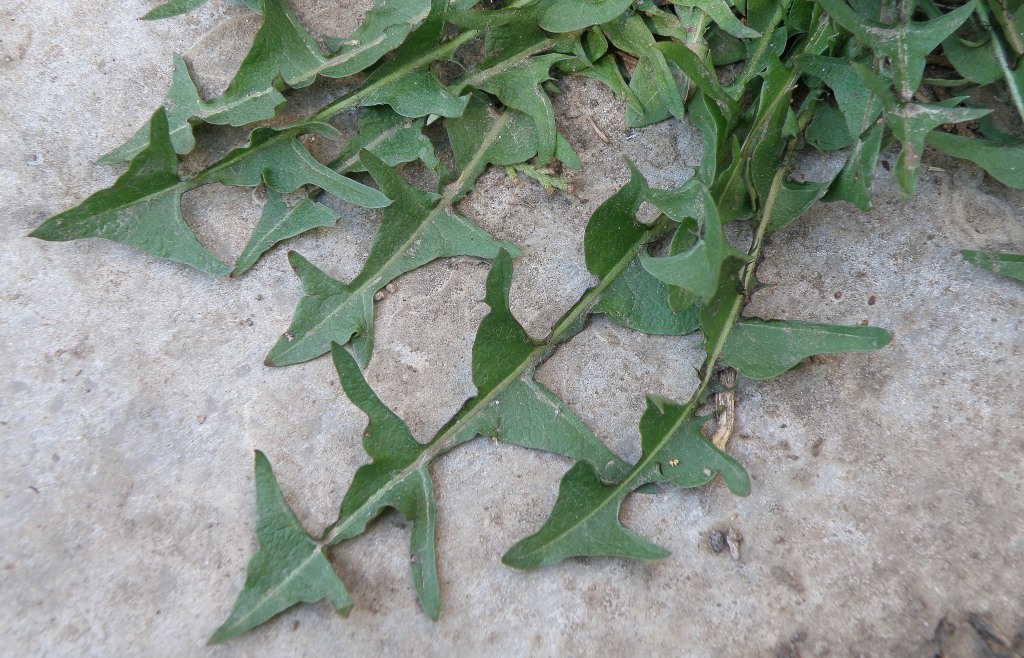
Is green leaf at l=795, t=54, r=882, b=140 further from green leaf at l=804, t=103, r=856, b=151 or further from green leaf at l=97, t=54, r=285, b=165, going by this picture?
green leaf at l=97, t=54, r=285, b=165

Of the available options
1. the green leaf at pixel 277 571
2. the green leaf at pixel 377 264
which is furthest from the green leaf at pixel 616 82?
the green leaf at pixel 277 571

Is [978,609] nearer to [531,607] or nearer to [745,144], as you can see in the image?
[531,607]

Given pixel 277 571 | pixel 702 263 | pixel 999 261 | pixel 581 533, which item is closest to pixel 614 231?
pixel 702 263

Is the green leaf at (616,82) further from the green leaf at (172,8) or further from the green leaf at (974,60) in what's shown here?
the green leaf at (172,8)

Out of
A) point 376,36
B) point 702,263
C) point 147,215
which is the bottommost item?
point 147,215

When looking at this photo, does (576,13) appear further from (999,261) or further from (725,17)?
(999,261)

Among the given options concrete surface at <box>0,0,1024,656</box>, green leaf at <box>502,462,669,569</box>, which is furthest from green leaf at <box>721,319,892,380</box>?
green leaf at <box>502,462,669,569</box>
